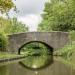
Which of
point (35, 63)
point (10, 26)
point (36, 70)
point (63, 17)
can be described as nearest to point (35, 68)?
point (36, 70)

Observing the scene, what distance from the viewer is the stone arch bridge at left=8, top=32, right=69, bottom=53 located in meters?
52.1

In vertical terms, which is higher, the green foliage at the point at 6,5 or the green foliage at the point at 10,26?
the green foliage at the point at 6,5

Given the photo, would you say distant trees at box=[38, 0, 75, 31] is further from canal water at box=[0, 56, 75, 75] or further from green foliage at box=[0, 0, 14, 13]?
green foliage at box=[0, 0, 14, 13]

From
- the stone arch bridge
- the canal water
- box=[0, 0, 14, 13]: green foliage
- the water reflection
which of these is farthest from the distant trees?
box=[0, 0, 14, 13]: green foliage

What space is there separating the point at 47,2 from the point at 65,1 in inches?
433

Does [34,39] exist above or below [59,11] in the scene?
below

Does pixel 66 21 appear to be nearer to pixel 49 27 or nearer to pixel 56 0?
pixel 49 27

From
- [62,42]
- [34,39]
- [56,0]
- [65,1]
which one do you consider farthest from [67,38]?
[56,0]

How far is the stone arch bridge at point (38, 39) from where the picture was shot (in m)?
52.1

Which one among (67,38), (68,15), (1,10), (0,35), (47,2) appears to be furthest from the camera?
(47,2)

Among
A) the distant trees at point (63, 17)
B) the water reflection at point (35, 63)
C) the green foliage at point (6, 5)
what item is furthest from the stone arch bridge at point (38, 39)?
the green foliage at point (6, 5)

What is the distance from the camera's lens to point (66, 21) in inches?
2211

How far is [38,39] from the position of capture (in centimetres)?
5362

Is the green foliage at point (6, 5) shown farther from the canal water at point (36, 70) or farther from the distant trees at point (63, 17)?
the distant trees at point (63, 17)
